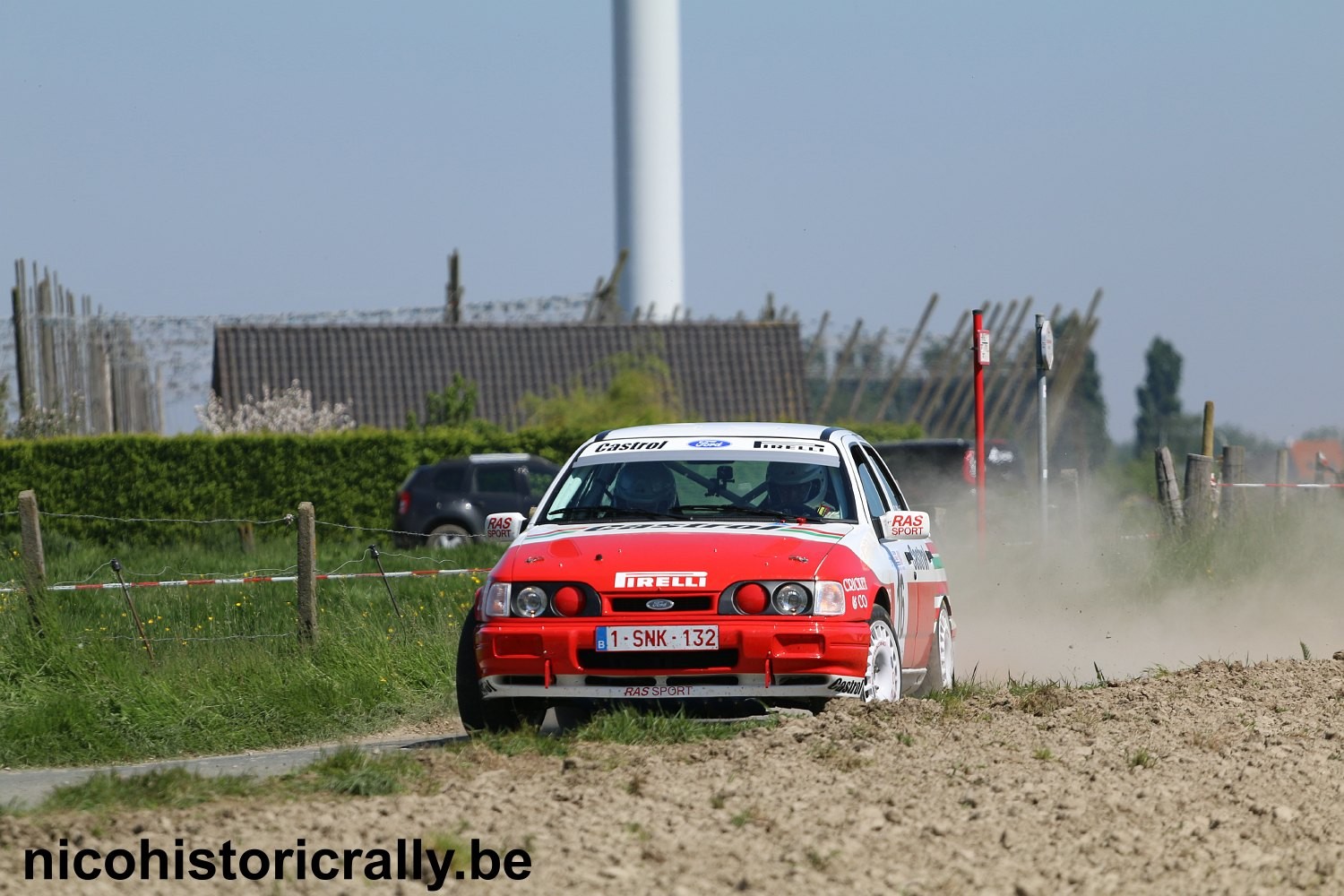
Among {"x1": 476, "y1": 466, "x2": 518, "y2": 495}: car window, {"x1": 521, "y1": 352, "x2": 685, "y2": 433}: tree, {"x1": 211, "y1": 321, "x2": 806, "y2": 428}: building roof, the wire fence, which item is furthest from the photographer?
{"x1": 211, "y1": 321, "x2": 806, "y2": 428}: building roof

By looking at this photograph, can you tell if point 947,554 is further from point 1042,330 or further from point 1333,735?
point 1333,735

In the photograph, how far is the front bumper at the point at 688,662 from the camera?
29.6 feet

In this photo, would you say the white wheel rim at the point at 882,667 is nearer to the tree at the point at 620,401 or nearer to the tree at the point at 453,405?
the tree at the point at 620,401

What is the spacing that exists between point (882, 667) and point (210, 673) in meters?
5.15

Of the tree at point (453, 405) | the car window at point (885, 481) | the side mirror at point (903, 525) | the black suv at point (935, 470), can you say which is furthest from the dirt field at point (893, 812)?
the tree at point (453, 405)

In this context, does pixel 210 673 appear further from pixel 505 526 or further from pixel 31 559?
pixel 505 526

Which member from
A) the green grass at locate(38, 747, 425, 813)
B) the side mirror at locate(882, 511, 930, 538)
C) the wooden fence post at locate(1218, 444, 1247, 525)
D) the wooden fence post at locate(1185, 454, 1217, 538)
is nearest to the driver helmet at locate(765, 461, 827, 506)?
the side mirror at locate(882, 511, 930, 538)

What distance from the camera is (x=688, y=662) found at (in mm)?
9070

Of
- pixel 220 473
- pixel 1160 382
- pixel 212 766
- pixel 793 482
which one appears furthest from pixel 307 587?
pixel 1160 382

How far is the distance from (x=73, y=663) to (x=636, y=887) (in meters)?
7.79

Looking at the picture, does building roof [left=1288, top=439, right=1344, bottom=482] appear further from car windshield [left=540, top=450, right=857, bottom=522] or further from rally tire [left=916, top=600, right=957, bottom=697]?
car windshield [left=540, top=450, right=857, bottom=522]

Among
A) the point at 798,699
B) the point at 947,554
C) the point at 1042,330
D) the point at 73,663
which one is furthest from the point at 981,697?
the point at 947,554

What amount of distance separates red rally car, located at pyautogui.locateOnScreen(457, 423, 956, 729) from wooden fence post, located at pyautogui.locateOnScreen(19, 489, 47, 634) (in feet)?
14.8

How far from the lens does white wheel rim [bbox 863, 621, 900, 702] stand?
9.46 meters
